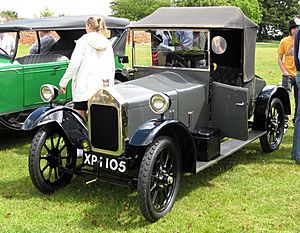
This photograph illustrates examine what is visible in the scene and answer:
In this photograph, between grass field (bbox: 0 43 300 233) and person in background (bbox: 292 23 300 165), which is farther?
person in background (bbox: 292 23 300 165)

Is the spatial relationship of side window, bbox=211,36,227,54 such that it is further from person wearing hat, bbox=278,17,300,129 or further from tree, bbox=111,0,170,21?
tree, bbox=111,0,170,21

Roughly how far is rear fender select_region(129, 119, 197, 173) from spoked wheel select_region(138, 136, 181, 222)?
0.10m

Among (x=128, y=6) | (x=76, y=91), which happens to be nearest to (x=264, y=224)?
(x=76, y=91)

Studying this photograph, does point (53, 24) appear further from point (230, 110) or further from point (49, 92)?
point (230, 110)

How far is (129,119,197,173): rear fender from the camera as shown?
404cm

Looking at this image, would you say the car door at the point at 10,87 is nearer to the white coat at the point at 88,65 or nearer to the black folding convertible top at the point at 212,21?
the white coat at the point at 88,65

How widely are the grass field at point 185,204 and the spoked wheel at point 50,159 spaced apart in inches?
4.8

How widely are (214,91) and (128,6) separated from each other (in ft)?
280

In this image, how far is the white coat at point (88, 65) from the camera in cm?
509

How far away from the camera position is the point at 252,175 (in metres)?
5.41

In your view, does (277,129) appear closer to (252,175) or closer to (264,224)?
(252,175)

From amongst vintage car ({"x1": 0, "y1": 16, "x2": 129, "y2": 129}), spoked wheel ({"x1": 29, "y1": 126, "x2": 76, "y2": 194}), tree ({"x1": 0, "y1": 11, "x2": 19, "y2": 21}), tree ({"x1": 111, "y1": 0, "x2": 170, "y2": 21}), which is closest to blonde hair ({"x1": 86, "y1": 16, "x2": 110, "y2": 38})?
spoked wheel ({"x1": 29, "y1": 126, "x2": 76, "y2": 194})

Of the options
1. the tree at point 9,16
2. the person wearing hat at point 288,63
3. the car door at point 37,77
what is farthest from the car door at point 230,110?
the tree at point 9,16

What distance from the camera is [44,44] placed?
814cm
